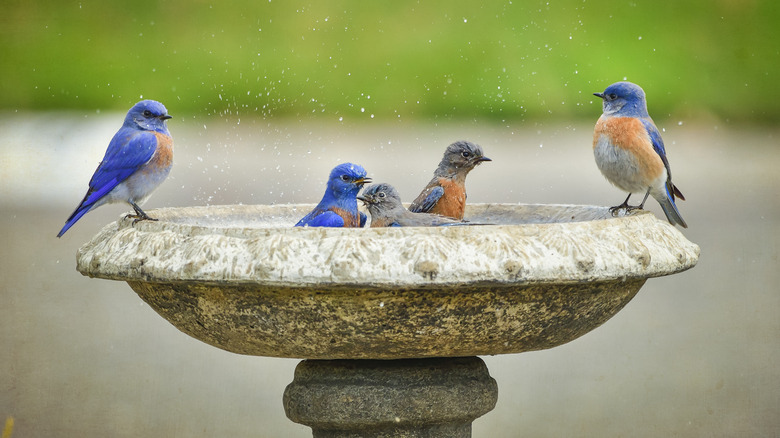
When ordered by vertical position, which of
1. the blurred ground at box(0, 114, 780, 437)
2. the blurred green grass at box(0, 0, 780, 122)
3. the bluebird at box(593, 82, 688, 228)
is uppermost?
the blurred green grass at box(0, 0, 780, 122)

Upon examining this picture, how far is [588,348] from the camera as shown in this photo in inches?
231

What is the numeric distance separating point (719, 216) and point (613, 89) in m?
4.05

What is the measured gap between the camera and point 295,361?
615 centimetres

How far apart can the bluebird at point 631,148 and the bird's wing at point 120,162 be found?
1.54 m

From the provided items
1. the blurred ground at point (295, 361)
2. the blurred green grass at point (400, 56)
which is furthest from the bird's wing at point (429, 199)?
the blurred green grass at point (400, 56)

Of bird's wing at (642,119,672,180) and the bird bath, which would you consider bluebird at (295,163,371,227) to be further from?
bird's wing at (642,119,672,180)

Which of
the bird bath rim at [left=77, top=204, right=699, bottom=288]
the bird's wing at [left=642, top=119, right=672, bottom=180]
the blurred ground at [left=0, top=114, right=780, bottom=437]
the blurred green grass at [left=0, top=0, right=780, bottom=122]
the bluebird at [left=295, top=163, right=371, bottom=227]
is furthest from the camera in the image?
the blurred green grass at [left=0, top=0, right=780, bottom=122]

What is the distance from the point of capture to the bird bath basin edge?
2.24 meters

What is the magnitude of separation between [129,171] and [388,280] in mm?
1469

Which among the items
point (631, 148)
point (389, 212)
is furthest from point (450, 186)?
point (631, 148)

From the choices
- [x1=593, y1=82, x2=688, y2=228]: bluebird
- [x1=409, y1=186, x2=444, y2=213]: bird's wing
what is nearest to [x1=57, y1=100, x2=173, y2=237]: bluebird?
[x1=409, y1=186, x2=444, y2=213]: bird's wing

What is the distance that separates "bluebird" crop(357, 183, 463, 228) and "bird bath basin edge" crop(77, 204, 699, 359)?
57 centimetres

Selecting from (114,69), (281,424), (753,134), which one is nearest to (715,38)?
(753,134)

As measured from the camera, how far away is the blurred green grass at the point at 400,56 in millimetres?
8945
